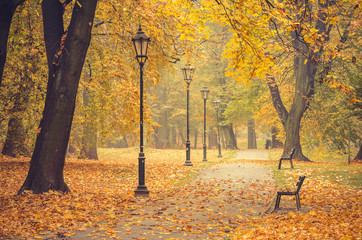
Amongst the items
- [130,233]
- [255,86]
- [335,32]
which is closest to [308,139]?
[255,86]

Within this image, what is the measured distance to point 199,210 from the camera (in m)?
8.81

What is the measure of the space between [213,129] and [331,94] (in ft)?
85.7

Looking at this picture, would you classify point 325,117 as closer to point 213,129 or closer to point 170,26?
point 170,26

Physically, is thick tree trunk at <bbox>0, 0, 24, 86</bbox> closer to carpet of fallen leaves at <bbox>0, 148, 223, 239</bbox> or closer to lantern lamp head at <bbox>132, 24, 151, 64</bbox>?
carpet of fallen leaves at <bbox>0, 148, 223, 239</bbox>

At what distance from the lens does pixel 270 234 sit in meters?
6.39

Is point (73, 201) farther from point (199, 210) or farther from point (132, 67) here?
point (132, 67)

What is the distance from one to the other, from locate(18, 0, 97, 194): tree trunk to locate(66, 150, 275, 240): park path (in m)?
2.30

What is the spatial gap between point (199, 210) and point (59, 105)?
4194mm

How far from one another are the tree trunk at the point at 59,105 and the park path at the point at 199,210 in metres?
2.30

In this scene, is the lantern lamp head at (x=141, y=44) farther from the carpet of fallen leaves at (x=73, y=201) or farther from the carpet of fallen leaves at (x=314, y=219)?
the carpet of fallen leaves at (x=314, y=219)

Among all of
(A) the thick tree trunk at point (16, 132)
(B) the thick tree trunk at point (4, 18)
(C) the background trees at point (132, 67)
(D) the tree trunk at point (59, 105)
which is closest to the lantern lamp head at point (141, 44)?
Result: (C) the background trees at point (132, 67)

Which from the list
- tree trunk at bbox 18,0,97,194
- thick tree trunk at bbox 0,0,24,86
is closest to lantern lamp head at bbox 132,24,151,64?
tree trunk at bbox 18,0,97,194

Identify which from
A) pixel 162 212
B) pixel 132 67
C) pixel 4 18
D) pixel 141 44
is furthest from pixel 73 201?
pixel 132 67

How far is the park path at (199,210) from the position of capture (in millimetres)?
6812
